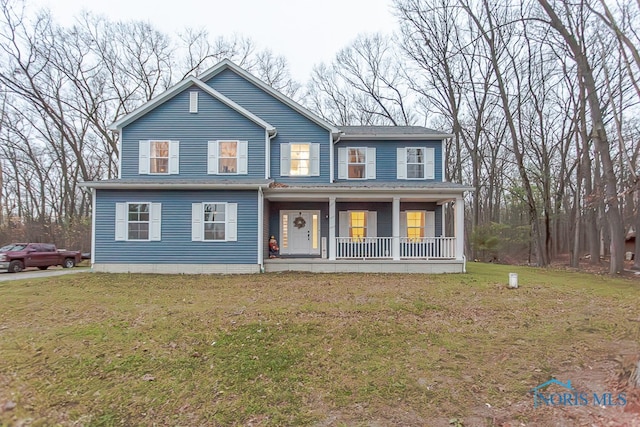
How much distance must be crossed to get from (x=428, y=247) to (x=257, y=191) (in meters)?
7.13

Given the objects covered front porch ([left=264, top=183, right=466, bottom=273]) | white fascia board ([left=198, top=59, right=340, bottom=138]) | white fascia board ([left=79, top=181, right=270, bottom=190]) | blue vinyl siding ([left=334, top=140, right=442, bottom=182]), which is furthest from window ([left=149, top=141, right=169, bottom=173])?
blue vinyl siding ([left=334, top=140, right=442, bottom=182])

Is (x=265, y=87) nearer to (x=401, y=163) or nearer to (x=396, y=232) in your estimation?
(x=401, y=163)

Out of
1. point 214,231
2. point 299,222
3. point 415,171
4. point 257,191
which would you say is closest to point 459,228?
point 415,171

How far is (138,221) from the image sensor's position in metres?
12.5

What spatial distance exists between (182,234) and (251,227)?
104 inches

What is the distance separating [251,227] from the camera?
1254cm

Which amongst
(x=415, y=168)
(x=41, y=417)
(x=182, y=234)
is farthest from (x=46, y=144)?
(x=41, y=417)

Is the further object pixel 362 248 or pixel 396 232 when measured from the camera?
pixel 362 248

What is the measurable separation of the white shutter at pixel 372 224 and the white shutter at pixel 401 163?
203cm

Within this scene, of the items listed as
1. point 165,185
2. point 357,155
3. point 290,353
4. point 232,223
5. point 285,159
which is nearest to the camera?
point 290,353

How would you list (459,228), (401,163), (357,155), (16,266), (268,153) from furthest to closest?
(16,266) < (357,155) < (401,163) < (268,153) < (459,228)

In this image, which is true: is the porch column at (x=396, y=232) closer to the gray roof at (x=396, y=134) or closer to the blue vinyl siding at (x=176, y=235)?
the gray roof at (x=396, y=134)

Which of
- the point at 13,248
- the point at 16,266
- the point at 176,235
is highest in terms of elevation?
the point at 176,235

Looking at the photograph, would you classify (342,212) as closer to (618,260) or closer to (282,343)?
(282,343)
